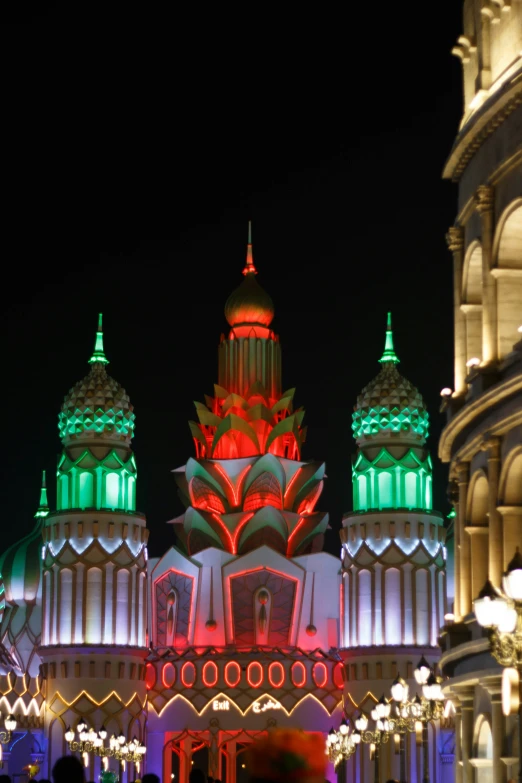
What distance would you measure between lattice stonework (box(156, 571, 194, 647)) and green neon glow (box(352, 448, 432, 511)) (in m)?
9.30

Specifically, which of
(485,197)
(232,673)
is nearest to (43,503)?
(232,673)

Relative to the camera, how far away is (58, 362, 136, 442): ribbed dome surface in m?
72.3

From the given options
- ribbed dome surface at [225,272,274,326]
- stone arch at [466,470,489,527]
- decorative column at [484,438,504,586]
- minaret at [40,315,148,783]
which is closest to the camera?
decorative column at [484,438,504,586]

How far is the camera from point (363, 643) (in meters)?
69.6

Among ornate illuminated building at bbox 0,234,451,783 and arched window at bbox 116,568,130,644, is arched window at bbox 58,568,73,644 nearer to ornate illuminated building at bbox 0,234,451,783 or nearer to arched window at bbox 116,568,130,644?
ornate illuminated building at bbox 0,234,451,783

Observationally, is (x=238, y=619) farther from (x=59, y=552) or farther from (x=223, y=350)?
(x=223, y=350)

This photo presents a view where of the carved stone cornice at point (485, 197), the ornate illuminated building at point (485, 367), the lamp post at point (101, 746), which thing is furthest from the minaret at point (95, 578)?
the carved stone cornice at point (485, 197)

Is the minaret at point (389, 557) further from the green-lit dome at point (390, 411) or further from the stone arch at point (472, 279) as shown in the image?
the stone arch at point (472, 279)

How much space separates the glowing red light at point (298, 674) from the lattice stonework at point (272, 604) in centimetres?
159

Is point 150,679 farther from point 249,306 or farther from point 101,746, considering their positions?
point 249,306

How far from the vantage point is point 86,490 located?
234 feet

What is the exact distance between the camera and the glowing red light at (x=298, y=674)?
7062cm

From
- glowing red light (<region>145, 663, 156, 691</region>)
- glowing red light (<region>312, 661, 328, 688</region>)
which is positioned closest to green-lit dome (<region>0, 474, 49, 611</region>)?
glowing red light (<region>145, 663, 156, 691</region>)

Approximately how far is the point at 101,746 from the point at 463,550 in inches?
1238
